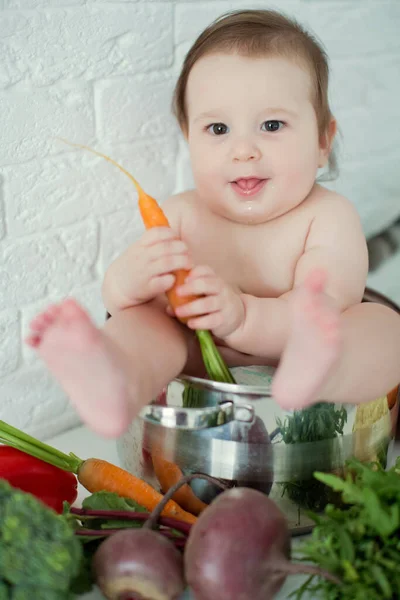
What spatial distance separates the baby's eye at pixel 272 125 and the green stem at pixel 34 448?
449mm

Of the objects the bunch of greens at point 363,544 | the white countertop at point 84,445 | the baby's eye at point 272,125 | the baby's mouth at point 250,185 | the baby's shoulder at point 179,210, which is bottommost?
the white countertop at point 84,445

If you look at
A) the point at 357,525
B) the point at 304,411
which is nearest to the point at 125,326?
the point at 304,411

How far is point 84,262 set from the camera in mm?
1123

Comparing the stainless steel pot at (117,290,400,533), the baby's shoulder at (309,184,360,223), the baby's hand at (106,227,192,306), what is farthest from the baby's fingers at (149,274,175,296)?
the baby's shoulder at (309,184,360,223)

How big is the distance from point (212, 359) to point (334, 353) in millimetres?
195

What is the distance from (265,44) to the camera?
882mm

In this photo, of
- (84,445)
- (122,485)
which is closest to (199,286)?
(122,485)

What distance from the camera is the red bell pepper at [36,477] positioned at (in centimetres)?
86

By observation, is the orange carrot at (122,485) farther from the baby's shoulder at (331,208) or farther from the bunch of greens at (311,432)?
the baby's shoulder at (331,208)

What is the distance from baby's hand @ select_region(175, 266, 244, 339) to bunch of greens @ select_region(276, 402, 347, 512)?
13 centimetres

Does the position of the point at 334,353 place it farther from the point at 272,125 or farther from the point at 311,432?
the point at 272,125

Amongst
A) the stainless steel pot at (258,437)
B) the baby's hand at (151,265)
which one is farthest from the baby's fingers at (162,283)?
the stainless steel pot at (258,437)

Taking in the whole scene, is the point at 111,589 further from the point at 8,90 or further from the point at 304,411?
the point at 8,90

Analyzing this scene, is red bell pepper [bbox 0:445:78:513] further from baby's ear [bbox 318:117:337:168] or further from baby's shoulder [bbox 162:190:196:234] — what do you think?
baby's ear [bbox 318:117:337:168]
